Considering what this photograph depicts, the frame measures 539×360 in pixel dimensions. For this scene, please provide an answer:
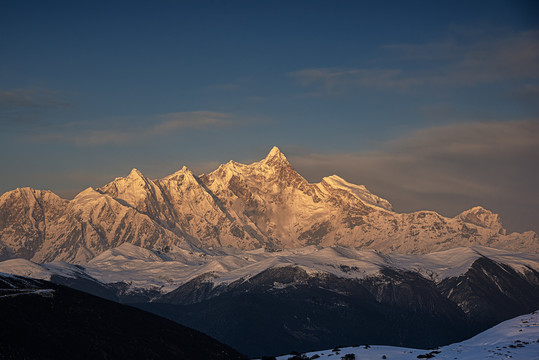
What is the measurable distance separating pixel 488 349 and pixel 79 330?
180 feet

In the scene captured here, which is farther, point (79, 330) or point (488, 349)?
point (488, 349)

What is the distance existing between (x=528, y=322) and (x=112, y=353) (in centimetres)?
6694

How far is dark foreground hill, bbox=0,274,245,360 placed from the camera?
102750 mm

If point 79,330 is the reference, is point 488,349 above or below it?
above

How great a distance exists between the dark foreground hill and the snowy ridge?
19.9m

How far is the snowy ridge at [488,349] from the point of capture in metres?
113

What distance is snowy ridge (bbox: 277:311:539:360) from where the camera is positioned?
372 feet

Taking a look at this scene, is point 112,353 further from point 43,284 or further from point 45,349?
point 43,284

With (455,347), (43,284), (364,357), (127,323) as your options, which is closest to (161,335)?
(127,323)

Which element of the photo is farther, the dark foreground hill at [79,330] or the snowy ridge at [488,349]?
the snowy ridge at [488,349]

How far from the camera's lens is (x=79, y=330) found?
112 metres

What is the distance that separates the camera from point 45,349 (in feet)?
333

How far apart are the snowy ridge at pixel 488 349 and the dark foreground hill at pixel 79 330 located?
19.9m

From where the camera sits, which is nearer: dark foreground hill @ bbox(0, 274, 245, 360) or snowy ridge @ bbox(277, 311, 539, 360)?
dark foreground hill @ bbox(0, 274, 245, 360)
